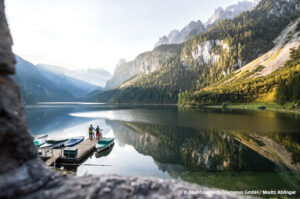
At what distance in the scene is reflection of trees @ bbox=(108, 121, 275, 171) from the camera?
71.0ft

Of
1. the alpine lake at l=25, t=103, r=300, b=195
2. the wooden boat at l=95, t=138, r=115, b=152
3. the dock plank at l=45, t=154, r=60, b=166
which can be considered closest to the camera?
the alpine lake at l=25, t=103, r=300, b=195

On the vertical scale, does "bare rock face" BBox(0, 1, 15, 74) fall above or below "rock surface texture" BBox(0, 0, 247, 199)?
above

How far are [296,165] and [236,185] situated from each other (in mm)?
10980

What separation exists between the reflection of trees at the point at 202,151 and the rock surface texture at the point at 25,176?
1645cm

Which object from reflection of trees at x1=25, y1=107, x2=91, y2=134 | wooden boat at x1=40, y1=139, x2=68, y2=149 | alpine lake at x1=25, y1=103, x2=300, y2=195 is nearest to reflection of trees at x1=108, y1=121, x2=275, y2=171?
alpine lake at x1=25, y1=103, x2=300, y2=195

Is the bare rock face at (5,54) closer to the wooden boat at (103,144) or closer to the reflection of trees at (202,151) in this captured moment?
the reflection of trees at (202,151)

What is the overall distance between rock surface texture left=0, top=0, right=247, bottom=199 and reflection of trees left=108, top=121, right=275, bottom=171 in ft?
54.0

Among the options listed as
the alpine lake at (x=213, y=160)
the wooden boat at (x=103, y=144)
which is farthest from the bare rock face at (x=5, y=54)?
the wooden boat at (x=103, y=144)

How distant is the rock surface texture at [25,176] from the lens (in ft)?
18.8

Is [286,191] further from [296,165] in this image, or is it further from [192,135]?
[192,135]

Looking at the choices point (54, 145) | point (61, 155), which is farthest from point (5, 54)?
point (54, 145)

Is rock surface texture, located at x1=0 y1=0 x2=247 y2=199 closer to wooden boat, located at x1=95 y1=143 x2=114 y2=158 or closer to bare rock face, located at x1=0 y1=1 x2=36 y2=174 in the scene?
bare rock face, located at x1=0 y1=1 x2=36 y2=174

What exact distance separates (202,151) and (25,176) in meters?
26.8

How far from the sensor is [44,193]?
5.96 m
